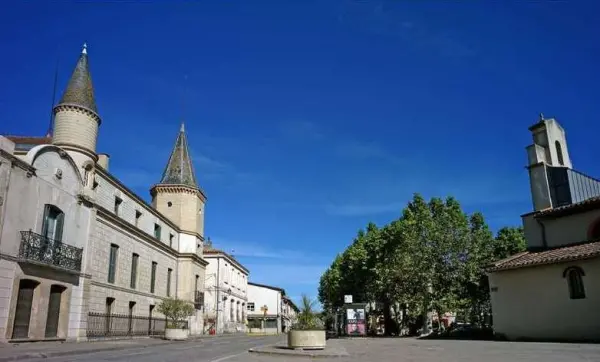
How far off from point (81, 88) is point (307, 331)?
21.2 metres

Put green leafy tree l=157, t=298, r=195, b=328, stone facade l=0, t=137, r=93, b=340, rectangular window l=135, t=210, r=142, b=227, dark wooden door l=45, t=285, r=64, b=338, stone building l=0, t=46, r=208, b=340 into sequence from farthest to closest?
rectangular window l=135, t=210, r=142, b=227 < green leafy tree l=157, t=298, r=195, b=328 < dark wooden door l=45, t=285, r=64, b=338 < stone building l=0, t=46, r=208, b=340 < stone facade l=0, t=137, r=93, b=340

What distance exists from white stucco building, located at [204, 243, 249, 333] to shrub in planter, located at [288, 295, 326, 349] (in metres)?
35.6

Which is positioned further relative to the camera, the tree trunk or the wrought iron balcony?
the tree trunk

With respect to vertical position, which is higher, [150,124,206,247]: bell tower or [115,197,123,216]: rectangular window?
[150,124,206,247]: bell tower

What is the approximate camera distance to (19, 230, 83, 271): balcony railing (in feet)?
73.8

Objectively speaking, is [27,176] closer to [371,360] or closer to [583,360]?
[371,360]

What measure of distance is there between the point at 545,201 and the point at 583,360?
68.5ft

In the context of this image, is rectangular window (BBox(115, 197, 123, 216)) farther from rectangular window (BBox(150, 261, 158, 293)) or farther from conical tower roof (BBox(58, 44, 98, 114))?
rectangular window (BBox(150, 261, 158, 293))

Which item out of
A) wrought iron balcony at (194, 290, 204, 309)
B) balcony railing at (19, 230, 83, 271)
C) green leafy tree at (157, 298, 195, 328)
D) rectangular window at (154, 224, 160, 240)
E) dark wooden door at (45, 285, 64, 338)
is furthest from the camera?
wrought iron balcony at (194, 290, 204, 309)

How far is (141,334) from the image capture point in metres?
36.4

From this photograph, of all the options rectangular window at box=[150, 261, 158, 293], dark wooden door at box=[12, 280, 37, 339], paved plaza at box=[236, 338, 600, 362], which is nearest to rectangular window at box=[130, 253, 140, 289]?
rectangular window at box=[150, 261, 158, 293]

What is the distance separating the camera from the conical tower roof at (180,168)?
49.3 meters

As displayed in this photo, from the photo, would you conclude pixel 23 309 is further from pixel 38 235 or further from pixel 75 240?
pixel 75 240

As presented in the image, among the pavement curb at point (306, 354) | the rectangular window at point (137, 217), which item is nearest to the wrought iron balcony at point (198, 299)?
the rectangular window at point (137, 217)
